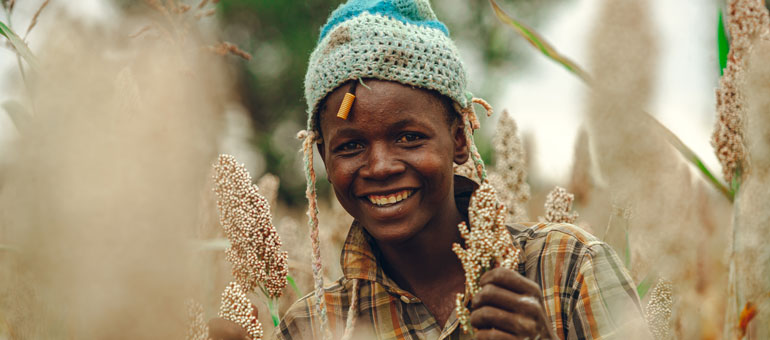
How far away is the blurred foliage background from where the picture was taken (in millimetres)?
10734

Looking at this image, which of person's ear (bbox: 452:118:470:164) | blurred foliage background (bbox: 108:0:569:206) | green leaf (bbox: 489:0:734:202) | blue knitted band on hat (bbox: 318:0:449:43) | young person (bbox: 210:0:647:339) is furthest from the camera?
blurred foliage background (bbox: 108:0:569:206)

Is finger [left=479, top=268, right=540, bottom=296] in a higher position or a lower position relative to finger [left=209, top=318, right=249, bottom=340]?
higher

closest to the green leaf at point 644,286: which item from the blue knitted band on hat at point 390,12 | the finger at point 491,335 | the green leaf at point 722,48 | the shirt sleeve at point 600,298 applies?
the shirt sleeve at point 600,298

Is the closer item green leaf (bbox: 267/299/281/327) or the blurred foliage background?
green leaf (bbox: 267/299/281/327)

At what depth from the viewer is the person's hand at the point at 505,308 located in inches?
51.0

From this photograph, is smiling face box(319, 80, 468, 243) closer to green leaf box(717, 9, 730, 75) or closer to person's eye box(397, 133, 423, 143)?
person's eye box(397, 133, 423, 143)

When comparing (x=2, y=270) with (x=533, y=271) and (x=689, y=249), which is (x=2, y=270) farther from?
(x=533, y=271)

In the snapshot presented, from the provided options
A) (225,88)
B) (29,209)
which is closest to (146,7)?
(225,88)

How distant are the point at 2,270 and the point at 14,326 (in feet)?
0.14

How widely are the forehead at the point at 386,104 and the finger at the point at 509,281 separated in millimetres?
714

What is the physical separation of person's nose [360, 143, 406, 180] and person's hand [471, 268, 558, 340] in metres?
0.61

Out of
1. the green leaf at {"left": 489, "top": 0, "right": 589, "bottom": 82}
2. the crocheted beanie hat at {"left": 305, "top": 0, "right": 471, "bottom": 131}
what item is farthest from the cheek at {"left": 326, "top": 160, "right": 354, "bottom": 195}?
the green leaf at {"left": 489, "top": 0, "right": 589, "bottom": 82}

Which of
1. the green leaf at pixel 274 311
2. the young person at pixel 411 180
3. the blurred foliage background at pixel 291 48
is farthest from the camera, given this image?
the blurred foliage background at pixel 291 48

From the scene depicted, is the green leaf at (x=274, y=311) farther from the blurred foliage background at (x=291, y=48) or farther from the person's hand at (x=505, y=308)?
the blurred foliage background at (x=291, y=48)
